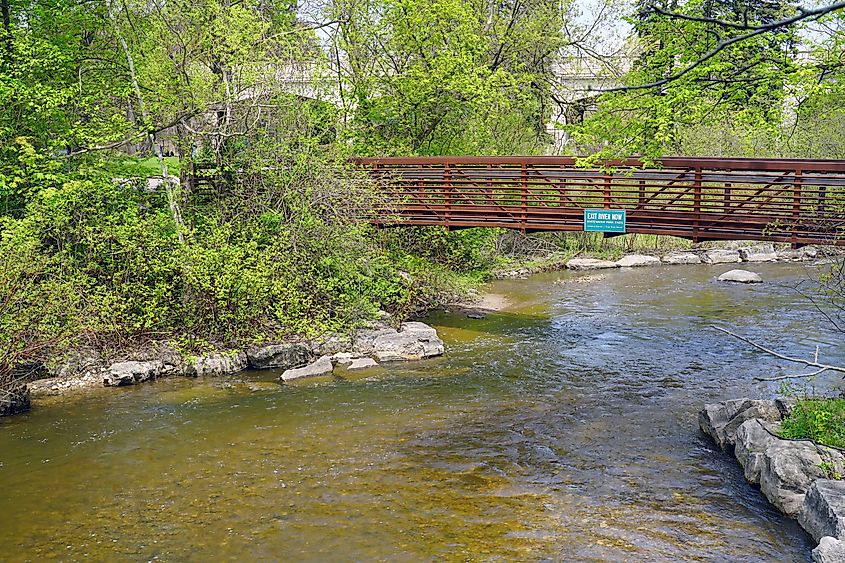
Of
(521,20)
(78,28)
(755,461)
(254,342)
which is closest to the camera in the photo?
(755,461)

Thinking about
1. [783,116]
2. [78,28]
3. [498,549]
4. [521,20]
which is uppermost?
[521,20]

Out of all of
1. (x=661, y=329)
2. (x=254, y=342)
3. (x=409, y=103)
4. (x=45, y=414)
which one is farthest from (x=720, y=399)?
(x=409, y=103)

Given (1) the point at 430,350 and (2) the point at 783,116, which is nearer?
(2) the point at 783,116

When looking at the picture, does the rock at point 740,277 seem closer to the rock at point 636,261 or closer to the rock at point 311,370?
the rock at point 636,261

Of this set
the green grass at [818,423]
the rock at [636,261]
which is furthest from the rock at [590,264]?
the green grass at [818,423]

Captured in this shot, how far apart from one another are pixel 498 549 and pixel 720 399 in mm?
5727

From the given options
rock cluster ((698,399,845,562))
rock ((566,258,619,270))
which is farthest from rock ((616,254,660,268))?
rock cluster ((698,399,845,562))

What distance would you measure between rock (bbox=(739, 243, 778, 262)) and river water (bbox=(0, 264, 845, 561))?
1030 cm

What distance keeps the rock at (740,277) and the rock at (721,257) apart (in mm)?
3294

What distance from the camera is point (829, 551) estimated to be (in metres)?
6.68

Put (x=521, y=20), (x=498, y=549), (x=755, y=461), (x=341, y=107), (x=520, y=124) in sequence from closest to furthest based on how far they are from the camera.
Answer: (x=498, y=549), (x=755, y=461), (x=341, y=107), (x=521, y=20), (x=520, y=124)

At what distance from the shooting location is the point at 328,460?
9672 millimetres

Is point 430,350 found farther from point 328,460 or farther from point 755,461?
point 755,461

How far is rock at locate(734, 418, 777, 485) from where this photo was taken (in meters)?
8.75
